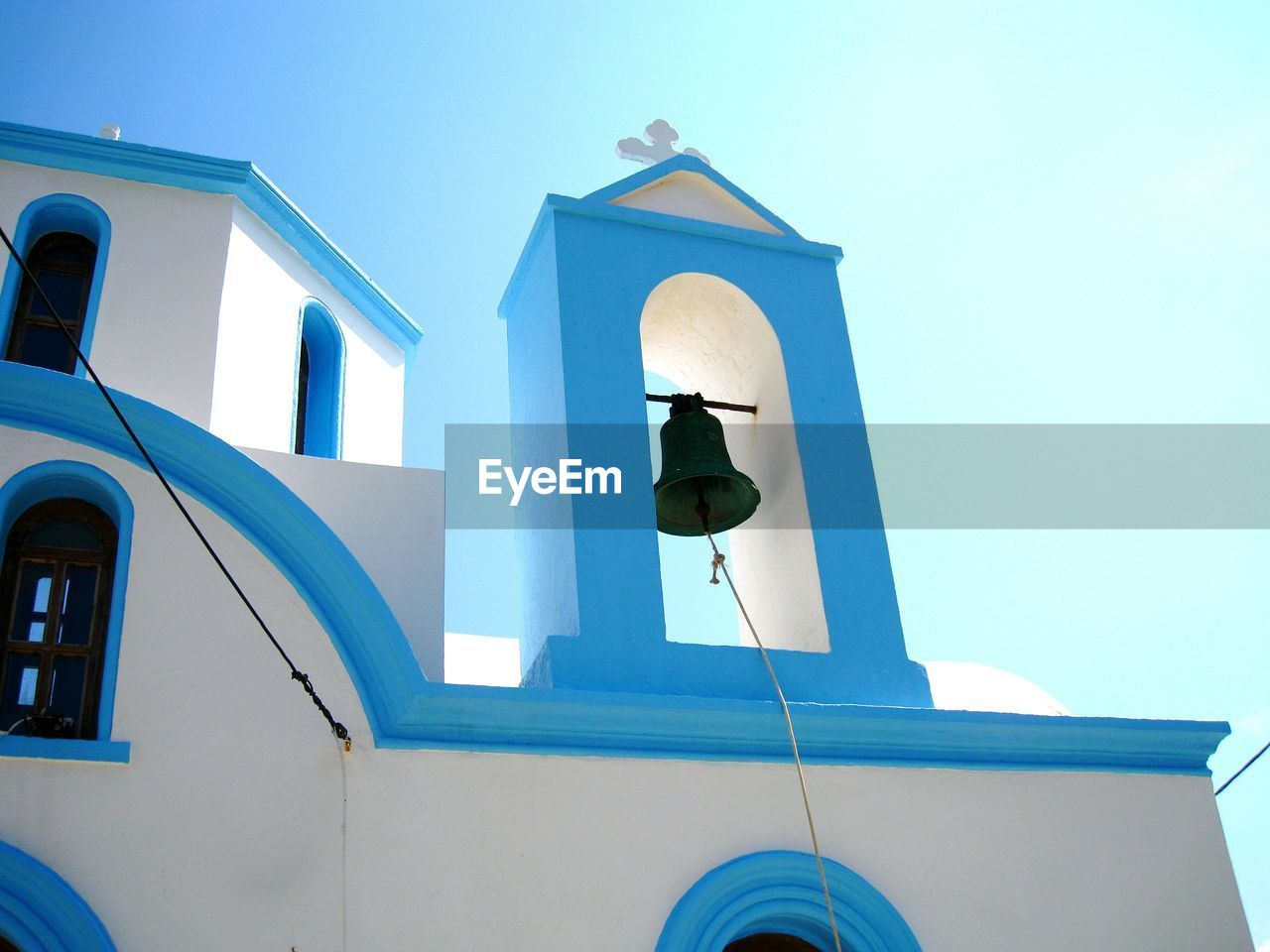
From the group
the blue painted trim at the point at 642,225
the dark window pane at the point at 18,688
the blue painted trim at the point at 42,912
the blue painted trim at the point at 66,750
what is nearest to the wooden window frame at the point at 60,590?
the dark window pane at the point at 18,688

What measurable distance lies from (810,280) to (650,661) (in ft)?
6.61

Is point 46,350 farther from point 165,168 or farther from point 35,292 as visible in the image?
point 165,168

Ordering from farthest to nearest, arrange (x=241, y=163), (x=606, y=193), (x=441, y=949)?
(x=241, y=163)
(x=606, y=193)
(x=441, y=949)

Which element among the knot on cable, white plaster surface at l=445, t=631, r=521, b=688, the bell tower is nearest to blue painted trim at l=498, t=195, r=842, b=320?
the bell tower

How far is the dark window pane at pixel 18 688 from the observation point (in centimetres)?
427

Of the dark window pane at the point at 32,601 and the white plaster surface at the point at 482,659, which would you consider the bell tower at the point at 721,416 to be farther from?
the dark window pane at the point at 32,601

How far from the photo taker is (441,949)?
164 inches

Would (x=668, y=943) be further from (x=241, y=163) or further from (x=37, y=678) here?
(x=241, y=163)

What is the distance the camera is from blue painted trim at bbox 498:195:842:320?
586cm

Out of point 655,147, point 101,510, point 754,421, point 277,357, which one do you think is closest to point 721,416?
point 754,421

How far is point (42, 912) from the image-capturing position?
12.6 ft

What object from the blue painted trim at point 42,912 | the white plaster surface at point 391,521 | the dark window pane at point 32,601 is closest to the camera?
the blue painted trim at point 42,912

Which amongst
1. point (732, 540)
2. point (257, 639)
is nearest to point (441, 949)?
point (257, 639)

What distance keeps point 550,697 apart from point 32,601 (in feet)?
5.23
